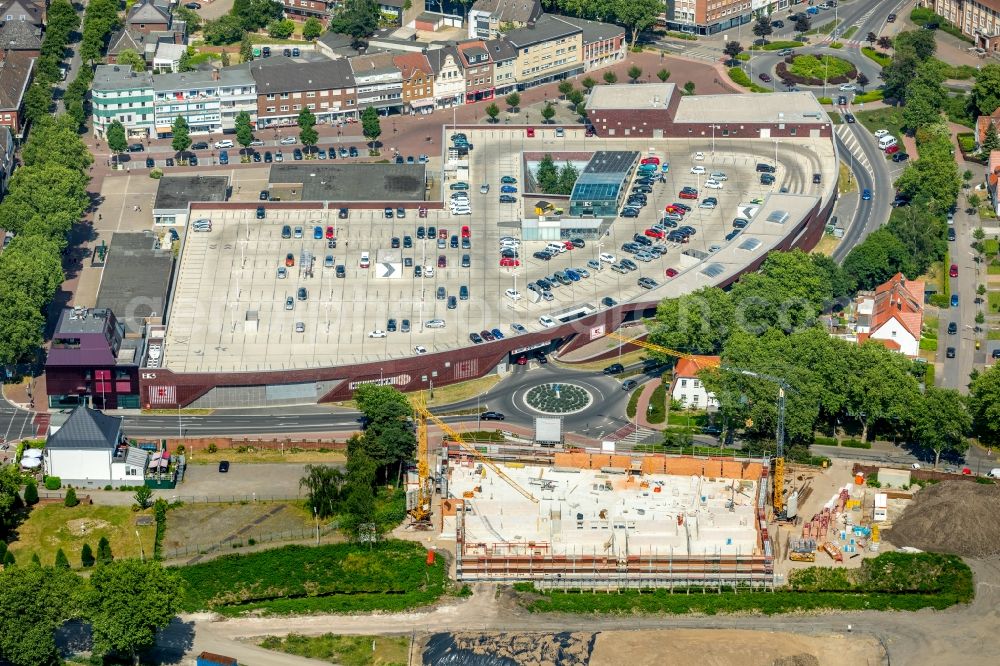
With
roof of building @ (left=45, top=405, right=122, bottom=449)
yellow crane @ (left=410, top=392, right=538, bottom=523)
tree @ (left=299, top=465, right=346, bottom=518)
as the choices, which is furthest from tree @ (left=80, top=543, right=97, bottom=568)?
yellow crane @ (left=410, top=392, right=538, bottom=523)

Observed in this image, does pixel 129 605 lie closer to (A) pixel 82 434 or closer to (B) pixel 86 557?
(B) pixel 86 557

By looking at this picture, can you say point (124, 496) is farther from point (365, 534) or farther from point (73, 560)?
point (365, 534)

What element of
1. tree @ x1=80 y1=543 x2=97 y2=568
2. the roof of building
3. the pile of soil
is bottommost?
tree @ x1=80 y1=543 x2=97 y2=568

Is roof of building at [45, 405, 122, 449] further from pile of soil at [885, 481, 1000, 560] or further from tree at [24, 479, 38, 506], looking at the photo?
pile of soil at [885, 481, 1000, 560]

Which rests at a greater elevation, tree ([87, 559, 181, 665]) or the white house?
the white house

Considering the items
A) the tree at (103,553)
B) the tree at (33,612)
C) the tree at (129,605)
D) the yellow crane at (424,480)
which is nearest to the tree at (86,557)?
the tree at (103,553)

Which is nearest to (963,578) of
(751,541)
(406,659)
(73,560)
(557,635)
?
(751,541)
